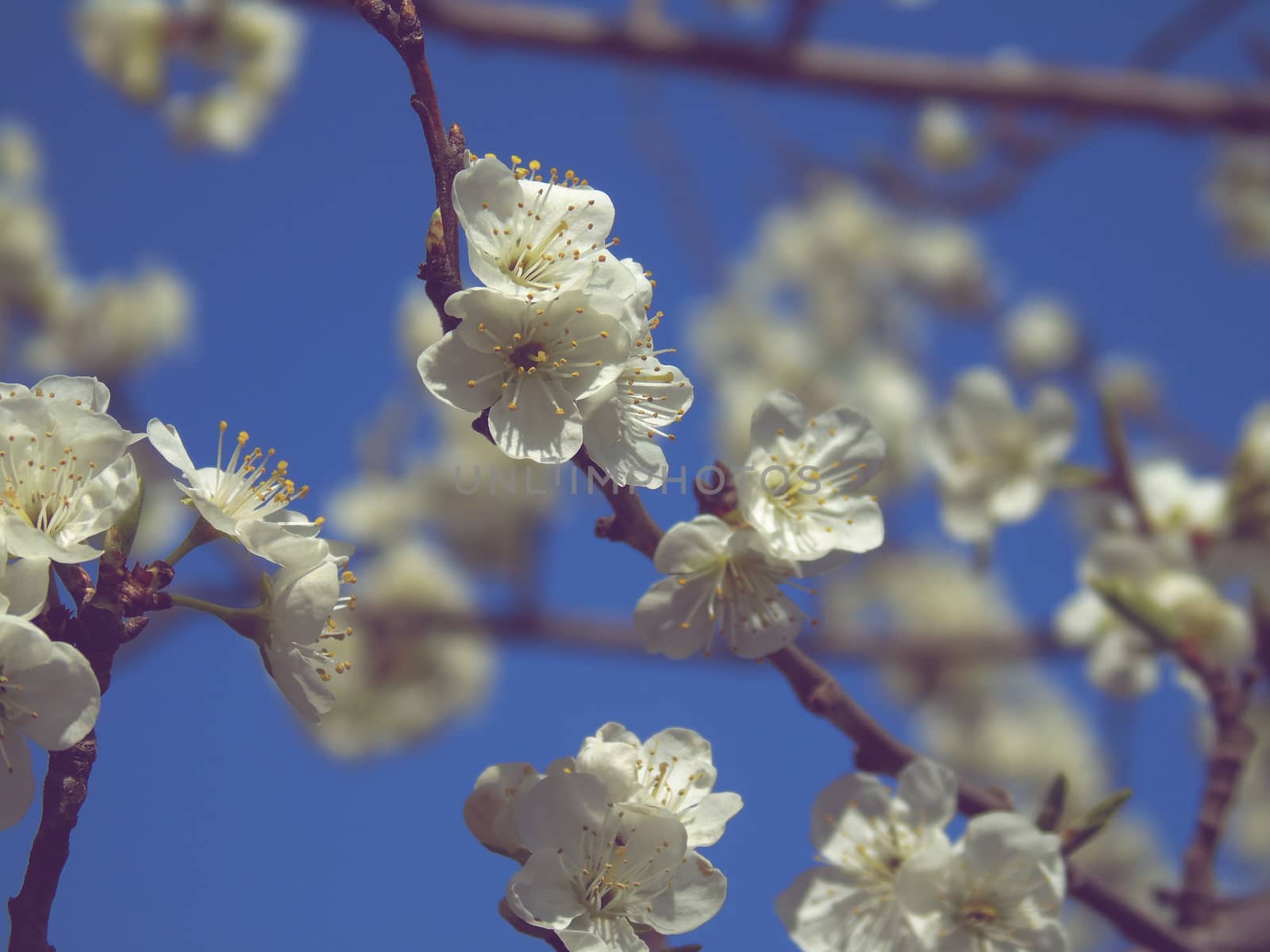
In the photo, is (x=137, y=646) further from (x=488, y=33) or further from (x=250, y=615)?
(x=250, y=615)

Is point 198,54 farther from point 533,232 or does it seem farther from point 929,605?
point 929,605

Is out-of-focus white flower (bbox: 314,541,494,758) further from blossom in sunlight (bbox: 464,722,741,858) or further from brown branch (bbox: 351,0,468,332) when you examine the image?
brown branch (bbox: 351,0,468,332)

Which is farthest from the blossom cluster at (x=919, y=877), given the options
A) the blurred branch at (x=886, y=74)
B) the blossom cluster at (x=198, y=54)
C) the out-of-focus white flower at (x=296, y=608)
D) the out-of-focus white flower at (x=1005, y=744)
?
the out-of-focus white flower at (x=1005, y=744)

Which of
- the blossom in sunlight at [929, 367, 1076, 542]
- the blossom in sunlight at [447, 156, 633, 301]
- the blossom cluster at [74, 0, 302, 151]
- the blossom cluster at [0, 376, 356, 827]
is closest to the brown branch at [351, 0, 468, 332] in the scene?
the blossom in sunlight at [447, 156, 633, 301]

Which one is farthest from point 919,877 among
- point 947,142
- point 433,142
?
point 947,142

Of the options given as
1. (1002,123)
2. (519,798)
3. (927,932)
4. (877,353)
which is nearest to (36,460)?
(519,798)

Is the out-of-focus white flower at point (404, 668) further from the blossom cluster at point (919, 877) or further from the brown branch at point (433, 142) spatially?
the brown branch at point (433, 142)
